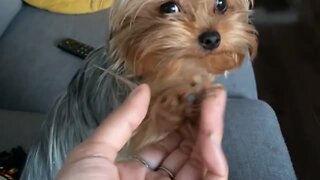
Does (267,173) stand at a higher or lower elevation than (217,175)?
lower

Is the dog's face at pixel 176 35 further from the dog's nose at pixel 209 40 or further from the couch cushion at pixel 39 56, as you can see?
the couch cushion at pixel 39 56

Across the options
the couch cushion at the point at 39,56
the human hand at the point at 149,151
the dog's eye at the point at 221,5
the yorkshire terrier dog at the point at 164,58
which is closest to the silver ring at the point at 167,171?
the human hand at the point at 149,151

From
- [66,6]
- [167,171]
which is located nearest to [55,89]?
[66,6]

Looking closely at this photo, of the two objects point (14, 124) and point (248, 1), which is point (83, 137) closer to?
point (14, 124)

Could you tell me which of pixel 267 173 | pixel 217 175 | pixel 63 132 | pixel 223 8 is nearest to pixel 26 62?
pixel 63 132

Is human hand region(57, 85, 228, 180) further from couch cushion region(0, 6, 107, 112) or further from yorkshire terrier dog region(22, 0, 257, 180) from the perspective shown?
couch cushion region(0, 6, 107, 112)

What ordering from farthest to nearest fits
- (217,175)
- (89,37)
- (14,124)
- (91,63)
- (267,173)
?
1. (89,37)
2. (14,124)
3. (91,63)
4. (267,173)
5. (217,175)

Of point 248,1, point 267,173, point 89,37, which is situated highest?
point 248,1

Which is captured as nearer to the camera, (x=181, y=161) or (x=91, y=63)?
(x=181, y=161)
